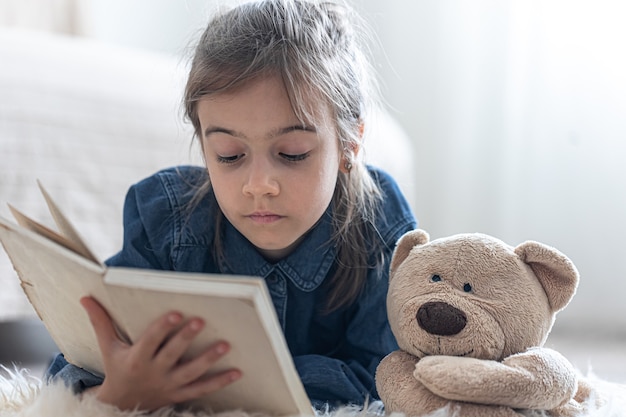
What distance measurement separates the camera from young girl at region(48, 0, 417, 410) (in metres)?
0.77

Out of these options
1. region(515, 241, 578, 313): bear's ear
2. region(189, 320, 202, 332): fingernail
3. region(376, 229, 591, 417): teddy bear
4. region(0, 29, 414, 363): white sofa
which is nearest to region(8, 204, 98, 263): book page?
region(189, 320, 202, 332): fingernail

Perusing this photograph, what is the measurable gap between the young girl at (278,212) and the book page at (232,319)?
0.01m

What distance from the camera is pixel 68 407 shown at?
2.52 ft

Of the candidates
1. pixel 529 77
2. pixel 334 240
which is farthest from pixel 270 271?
pixel 529 77

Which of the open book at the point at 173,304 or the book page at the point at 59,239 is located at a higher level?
the book page at the point at 59,239

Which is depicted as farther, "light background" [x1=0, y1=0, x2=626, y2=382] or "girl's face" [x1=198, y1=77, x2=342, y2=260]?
"light background" [x1=0, y1=0, x2=626, y2=382]

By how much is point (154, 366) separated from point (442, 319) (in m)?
0.27

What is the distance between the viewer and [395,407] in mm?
784

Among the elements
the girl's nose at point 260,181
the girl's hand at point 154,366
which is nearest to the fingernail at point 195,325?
the girl's hand at point 154,366

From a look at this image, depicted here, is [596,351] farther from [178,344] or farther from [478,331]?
[178,344]

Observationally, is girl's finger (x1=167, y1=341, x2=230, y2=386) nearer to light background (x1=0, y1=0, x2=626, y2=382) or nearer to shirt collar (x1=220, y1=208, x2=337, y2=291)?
shirt collar (x1=220, y1=208, x2=337, y2=291)

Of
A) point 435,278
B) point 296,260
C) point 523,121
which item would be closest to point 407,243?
point 435,278

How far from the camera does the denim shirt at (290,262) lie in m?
1.00

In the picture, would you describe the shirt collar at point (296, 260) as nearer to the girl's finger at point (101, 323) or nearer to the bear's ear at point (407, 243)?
the bear's ear at point (407, 243)
